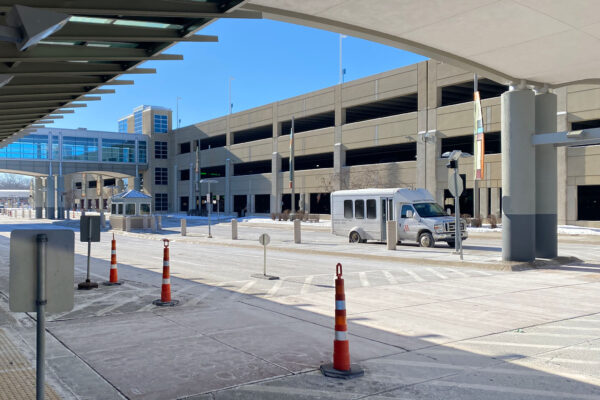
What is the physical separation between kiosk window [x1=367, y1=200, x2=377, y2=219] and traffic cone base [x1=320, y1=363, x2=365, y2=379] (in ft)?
60.0

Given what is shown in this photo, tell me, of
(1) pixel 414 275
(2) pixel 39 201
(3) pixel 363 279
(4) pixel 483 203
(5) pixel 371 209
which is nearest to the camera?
(3) pixel 363 279

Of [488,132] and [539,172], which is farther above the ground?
[488,132]

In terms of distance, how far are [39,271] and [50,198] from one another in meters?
70.2

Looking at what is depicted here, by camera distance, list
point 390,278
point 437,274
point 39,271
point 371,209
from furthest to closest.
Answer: point 371,209
point 437,274
point 390,278
point 39,271

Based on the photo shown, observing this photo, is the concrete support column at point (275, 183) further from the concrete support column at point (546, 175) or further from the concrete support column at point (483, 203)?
the concrete support column at point (546, 175)

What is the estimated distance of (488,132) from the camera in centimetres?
4162

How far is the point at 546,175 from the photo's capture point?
15695 millimetres

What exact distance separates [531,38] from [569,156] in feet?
91.3

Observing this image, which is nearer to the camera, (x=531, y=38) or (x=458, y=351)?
(x=458, y=351)

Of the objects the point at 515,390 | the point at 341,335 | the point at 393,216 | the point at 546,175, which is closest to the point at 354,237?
the point at 393,216

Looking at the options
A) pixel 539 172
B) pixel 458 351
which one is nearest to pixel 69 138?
pixel 539 172

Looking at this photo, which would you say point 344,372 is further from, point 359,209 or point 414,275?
point 359,209

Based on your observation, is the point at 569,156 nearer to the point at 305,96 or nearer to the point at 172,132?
the point at 305,96

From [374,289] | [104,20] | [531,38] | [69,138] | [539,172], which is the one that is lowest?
[374,289]
